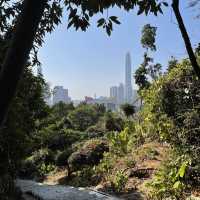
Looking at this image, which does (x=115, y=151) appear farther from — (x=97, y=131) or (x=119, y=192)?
(x=97, y=131)

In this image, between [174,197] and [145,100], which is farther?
[145,100]

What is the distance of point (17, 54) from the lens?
1.82m

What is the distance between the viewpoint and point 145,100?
41.8 feet

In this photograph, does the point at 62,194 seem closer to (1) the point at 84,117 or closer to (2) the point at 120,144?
(2) the point at 120,144

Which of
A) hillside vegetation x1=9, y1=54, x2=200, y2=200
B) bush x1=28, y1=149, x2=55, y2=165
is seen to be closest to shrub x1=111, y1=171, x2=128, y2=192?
hillside vegetation x1=9, y1=54, x2=200, y2=200

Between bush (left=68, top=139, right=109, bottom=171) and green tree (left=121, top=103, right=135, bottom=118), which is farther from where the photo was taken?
green tree (left=121, top=103, right=135, bottom=118)

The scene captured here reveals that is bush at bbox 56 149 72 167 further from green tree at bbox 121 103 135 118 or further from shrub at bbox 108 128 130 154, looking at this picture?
green tree at bbox 121 103 135 118


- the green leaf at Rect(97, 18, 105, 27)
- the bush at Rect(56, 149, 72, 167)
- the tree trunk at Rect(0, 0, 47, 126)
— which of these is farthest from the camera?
the bush at Rect(56, 149, 72, 167)

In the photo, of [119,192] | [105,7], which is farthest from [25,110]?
[105,7]

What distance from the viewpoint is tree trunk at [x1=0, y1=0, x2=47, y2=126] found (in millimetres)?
1805

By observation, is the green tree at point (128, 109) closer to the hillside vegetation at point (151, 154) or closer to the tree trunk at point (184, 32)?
the hillside vegetation at point (151, 154)

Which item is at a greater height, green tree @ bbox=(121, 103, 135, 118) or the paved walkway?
green tree @ bbox=(121, 103, 135, 118)

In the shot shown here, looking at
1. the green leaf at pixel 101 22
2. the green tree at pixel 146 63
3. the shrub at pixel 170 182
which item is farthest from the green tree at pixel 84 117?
the green leaf at pixel 101 22

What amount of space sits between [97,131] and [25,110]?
1511 centimetres
